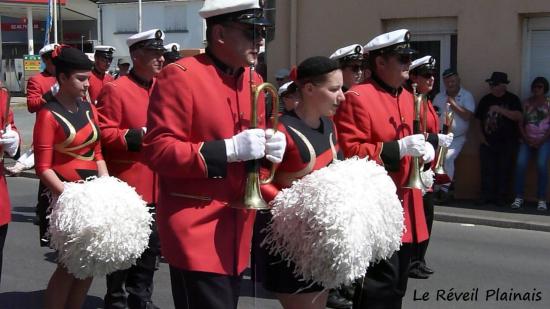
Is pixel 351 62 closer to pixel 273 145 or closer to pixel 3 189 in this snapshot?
pixel 3 189

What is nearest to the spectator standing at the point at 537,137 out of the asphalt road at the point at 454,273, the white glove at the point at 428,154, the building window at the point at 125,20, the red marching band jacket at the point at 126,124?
the asphalt road at the point at 454,273

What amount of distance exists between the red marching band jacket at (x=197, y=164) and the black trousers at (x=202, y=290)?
0.04 metres

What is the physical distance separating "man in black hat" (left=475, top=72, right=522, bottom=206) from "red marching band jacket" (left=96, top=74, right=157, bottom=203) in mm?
6672

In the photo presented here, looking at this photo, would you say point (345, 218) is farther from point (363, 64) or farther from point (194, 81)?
point (363, 64)

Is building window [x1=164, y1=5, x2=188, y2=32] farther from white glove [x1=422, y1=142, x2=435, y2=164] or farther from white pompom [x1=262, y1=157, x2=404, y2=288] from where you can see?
white pompom [x1=262, y1=157, x2=404, y2=288]

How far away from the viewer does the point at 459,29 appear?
10859 mm

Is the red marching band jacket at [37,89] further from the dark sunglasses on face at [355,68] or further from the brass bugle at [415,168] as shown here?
the brass bugle at [415,168]

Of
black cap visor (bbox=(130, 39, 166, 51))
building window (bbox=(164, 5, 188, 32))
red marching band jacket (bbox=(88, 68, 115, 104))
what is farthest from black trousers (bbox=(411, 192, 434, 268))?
building window (bbox=(164, 5, 188, 32))

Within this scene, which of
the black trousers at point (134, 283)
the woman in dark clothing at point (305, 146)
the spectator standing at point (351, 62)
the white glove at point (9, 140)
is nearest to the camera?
the woman in dark clothing at point (305, 146)

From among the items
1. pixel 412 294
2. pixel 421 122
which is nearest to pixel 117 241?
pixel 421 122

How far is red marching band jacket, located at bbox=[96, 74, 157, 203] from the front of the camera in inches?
195

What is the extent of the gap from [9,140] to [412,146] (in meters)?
2.31

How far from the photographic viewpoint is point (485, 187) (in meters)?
10.8

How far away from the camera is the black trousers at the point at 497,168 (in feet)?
34.9
